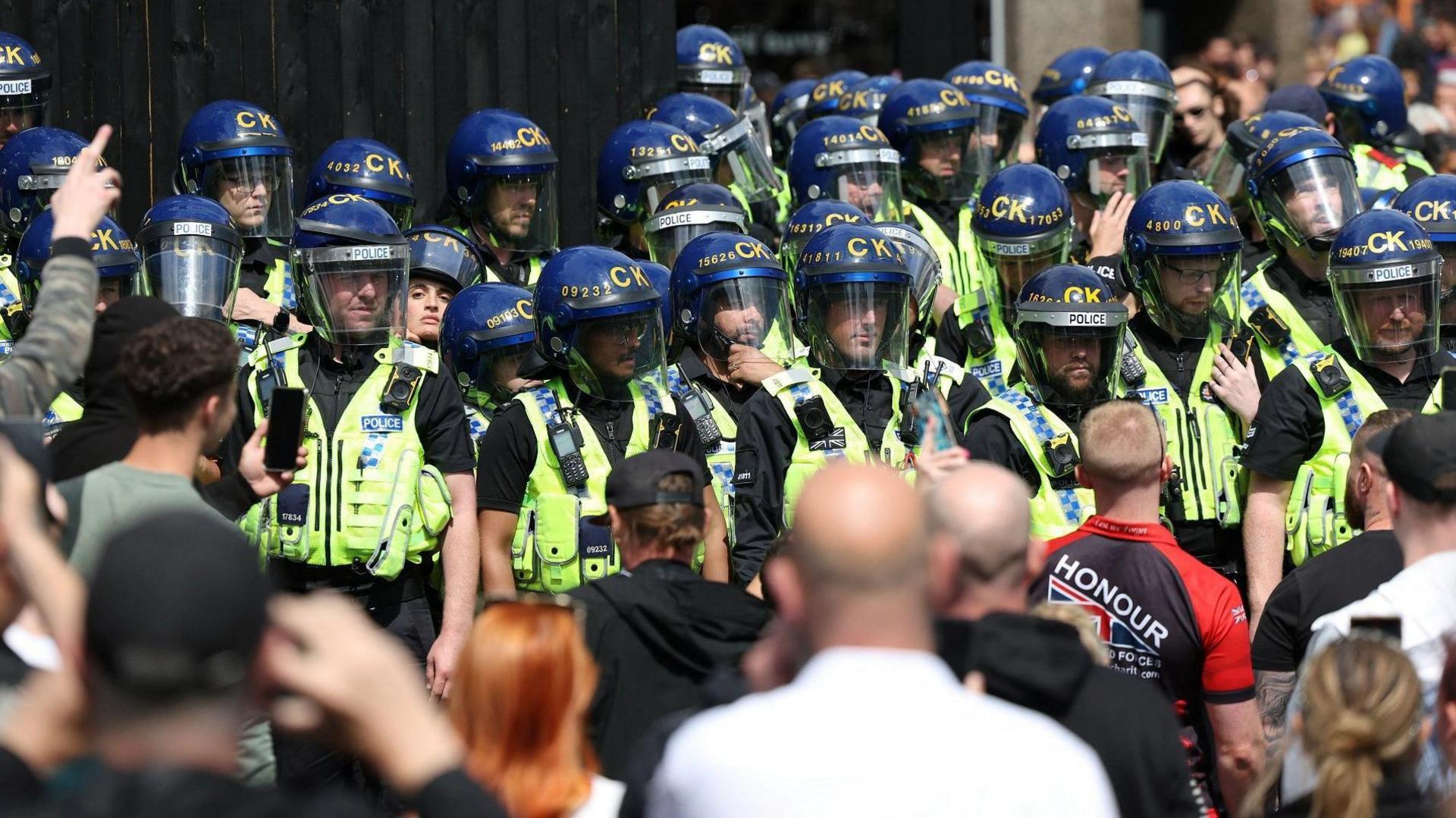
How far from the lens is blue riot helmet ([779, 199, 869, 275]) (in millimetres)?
7812

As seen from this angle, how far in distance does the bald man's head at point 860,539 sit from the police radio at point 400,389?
3.41 meters

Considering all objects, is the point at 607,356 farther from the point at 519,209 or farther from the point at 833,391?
the point at 519,209

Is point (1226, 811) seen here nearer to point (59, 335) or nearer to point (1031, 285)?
point (1031, 285)

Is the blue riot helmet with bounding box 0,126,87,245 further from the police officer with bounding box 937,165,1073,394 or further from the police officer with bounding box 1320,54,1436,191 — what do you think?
the police officer with bounding box 1320,54,1436,191

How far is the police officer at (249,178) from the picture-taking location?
25.3ft

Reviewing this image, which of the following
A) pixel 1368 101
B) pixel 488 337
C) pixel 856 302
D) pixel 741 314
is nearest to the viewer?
pixel 856 302

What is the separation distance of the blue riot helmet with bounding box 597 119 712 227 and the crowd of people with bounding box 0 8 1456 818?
0.03 meters

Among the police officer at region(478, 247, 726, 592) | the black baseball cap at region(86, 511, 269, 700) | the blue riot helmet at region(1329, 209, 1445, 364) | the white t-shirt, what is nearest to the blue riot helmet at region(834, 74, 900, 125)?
the blue riot helmet at region(1329, 209, 1445, 364)

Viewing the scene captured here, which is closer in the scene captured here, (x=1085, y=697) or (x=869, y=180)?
(x=1085, y=697)

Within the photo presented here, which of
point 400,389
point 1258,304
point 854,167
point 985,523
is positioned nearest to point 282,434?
point 400,389

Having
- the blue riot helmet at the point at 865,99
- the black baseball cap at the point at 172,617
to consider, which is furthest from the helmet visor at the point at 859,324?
the black baseball cap at the point at 172,617

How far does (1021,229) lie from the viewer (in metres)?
7.83

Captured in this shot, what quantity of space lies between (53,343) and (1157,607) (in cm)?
267

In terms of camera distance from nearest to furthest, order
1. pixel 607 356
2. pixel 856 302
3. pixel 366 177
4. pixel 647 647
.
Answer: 1. pixel 647 647
2. pixel 607 356
3. pixel 856 302
4. pixel 366 177
